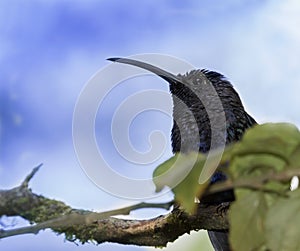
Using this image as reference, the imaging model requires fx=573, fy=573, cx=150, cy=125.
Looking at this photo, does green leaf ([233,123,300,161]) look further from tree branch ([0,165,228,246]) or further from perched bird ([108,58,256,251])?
perched bird ([108,58,256,251])

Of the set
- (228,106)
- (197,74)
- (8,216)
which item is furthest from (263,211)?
(197,74)

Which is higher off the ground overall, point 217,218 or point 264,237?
point 217,218

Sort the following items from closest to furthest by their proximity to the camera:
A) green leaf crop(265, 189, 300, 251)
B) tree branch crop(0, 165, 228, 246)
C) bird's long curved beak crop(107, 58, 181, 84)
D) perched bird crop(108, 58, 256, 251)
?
green leaf crop(265, 189, 300, 251) → tree branch crop(0, 165, 228, 246) → bird's long curved beak crop(107, 58, 181, 84) → perched bird crop(108, 58, 256, 251)

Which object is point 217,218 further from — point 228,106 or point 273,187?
point 228,106

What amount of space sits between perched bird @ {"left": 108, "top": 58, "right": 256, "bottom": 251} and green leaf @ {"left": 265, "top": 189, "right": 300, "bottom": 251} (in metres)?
1.08

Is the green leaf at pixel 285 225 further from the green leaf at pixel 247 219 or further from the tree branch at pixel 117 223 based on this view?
the tree branch at pixel 117 223

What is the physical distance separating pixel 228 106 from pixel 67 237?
2.72ft

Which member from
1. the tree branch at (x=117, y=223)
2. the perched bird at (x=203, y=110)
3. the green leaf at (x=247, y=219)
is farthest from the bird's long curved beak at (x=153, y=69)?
the green leaf at (x=247, y=219)

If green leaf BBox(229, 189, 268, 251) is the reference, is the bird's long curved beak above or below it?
above

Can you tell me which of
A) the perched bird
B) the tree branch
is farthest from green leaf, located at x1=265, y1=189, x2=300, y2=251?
the perched bird

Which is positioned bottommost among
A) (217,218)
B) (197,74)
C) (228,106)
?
(217,218)

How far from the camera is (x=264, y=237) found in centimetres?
25

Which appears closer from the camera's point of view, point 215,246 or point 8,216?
point 8,216

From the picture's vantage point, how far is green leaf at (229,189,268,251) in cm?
25
